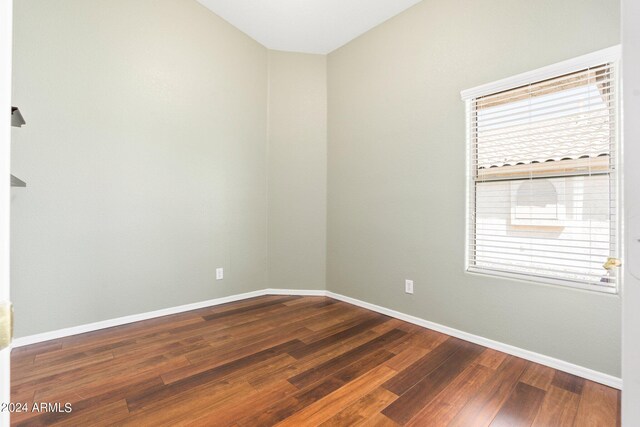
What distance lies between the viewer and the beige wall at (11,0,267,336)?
208cm

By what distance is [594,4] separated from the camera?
1729mm

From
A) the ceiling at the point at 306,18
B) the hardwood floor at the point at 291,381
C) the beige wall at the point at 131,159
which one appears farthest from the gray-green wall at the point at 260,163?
the hardwood floor at the point at 291,381

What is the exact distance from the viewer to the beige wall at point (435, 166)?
1812 mm

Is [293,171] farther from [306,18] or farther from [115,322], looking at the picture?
[115,322]

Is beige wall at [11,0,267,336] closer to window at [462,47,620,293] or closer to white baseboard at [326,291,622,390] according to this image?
white baseboard at [326,291,622,390]

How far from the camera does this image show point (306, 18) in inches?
115

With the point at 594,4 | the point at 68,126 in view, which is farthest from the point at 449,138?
the point at 68,126

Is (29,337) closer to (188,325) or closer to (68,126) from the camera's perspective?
(188,325)

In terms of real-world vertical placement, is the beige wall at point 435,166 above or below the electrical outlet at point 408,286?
above

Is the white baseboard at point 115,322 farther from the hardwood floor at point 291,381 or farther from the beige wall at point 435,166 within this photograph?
the beige wall at point 435,166

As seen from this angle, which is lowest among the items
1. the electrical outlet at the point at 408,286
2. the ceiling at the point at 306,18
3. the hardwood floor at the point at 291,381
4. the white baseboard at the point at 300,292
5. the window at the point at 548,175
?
the hardwood floor at the point at 291,381

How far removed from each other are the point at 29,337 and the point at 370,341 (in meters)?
2.45

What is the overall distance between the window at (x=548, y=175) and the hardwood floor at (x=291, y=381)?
2.24ft

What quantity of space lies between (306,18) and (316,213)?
2.03 metres
